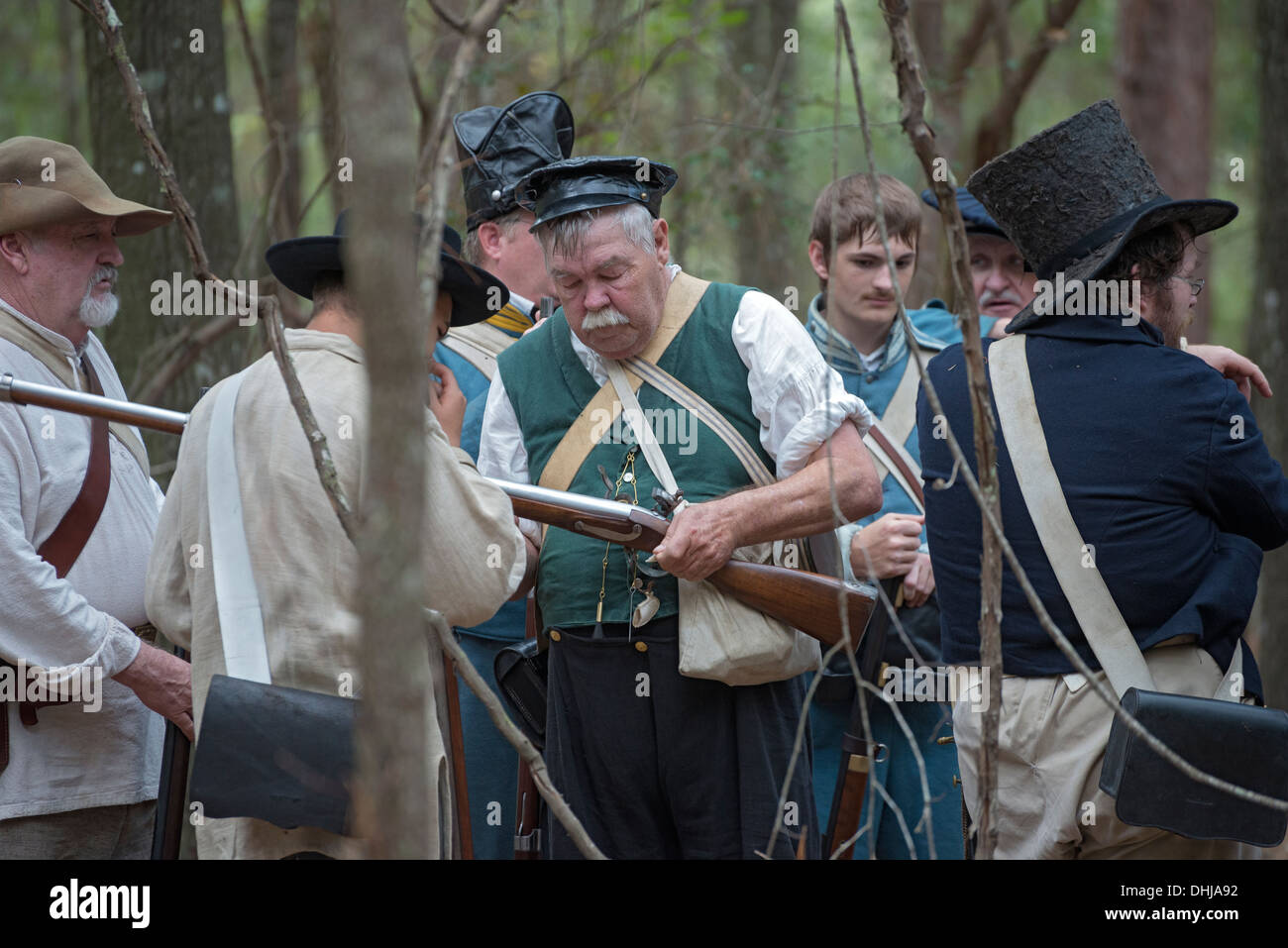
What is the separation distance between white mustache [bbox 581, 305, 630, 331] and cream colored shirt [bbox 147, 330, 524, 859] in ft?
2.09

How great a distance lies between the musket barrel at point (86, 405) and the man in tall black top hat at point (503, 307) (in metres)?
1.07

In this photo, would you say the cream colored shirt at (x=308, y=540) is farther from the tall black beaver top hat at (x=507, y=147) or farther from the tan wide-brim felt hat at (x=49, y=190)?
the tall black beaver top hat at (x=507, y=147)

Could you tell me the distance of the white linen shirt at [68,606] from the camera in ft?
10.6

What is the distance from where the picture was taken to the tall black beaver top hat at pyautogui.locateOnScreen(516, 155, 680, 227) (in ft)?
11.1

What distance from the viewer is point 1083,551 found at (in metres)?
2.95

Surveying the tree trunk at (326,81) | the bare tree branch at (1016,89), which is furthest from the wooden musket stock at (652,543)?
the bare tree branch at (1016,89)

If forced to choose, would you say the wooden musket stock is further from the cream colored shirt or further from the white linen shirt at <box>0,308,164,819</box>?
the cream colored shirt

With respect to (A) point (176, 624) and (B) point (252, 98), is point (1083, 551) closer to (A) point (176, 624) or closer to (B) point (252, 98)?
(A) point (176, 624)

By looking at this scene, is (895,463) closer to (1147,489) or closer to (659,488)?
(659,488)

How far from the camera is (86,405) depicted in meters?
3.28

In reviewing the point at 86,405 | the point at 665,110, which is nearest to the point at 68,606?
the point at 86,405

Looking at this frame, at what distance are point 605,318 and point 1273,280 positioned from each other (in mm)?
Answer: 4887

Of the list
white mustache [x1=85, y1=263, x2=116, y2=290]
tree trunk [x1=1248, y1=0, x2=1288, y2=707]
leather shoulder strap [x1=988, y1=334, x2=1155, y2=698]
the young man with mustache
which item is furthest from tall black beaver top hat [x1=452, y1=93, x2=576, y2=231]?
tree trunk [x1=1248, y1=0, x2=1288, y2=707]
